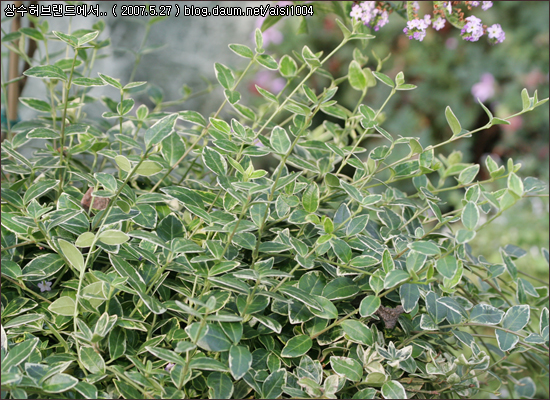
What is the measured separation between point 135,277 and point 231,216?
120 mm

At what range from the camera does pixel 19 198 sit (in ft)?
1.91

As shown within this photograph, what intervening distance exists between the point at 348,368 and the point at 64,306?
1.01ft

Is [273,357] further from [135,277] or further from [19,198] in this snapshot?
[19,198]

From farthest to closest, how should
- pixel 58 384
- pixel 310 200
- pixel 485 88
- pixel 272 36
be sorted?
pixel 272 36 < pixel 485 88 < pixel 310 200 < pixel 58 384

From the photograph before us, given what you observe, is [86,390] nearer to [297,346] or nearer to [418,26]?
[297,346]

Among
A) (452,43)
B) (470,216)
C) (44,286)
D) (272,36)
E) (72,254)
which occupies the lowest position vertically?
(272,36)

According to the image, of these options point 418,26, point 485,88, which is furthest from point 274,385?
point 485,88

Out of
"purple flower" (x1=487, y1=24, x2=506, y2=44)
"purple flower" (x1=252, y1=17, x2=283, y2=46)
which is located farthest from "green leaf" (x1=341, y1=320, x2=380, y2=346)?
"purple flower" (x1=252, y1=17, x2=283, y2=46)

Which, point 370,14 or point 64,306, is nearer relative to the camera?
point 64,306

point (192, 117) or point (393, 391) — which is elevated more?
point (192, 117)

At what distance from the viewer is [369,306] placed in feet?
1.63

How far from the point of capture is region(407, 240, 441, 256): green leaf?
46 centimetres

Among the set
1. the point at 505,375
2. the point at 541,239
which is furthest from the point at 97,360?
the point at 541,239

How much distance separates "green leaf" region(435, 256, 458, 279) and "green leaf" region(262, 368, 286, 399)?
20cm
